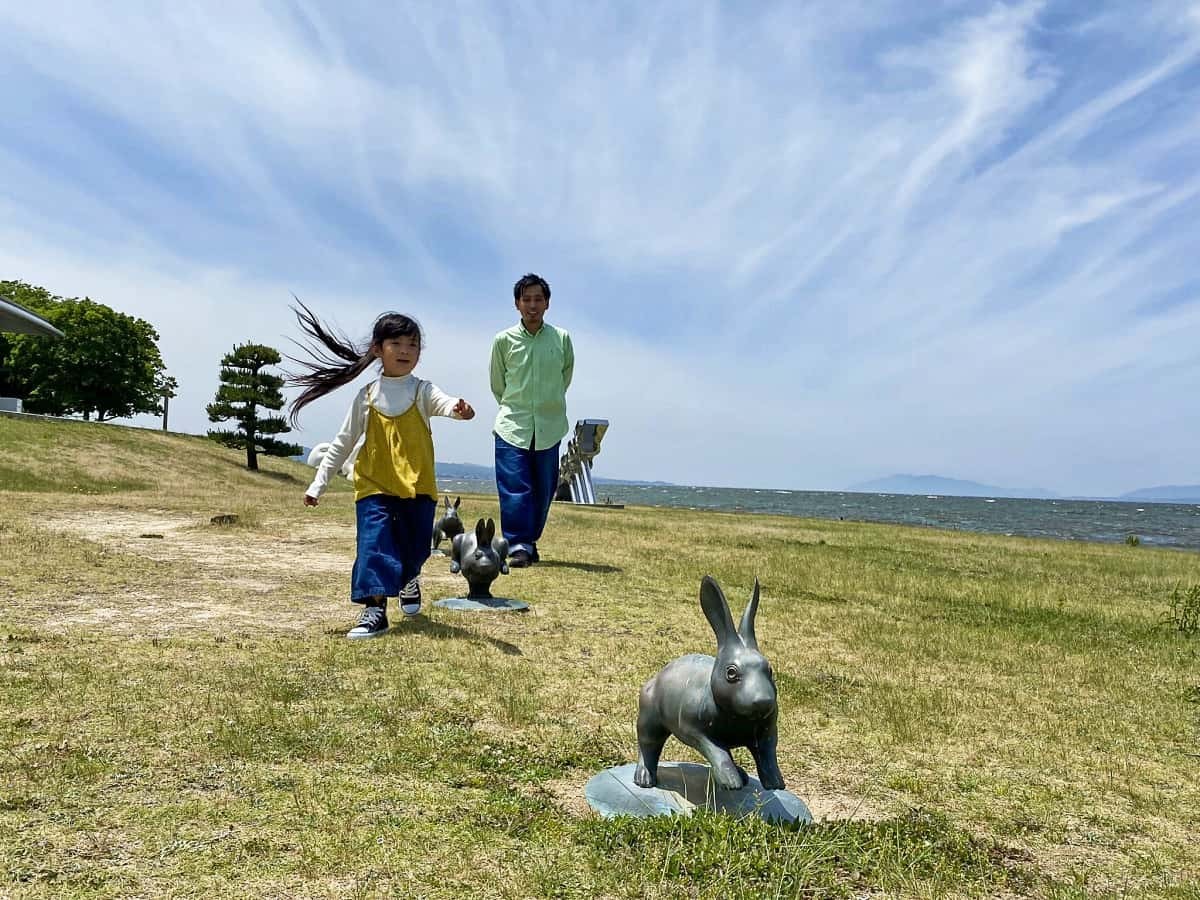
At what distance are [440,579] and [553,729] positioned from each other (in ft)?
13.3

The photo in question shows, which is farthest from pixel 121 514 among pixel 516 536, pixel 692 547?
pixel 692 547

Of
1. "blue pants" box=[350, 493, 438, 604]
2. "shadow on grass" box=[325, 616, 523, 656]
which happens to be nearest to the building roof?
"blue pants" box=[350, 493, 438, 604]

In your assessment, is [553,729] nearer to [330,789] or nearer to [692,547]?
[330,789]

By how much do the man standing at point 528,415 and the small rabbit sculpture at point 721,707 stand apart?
490 cm

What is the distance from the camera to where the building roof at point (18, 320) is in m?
17.4

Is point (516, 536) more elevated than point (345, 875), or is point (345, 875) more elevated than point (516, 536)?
point (516, 536)

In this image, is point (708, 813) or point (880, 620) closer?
point (708, 813)

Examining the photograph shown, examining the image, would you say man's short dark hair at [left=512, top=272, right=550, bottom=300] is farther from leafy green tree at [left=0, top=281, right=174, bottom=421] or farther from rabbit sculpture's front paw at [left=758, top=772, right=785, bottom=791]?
leafy green tree at [left=0, top=281, right=174, bottom=421]

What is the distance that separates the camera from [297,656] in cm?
406

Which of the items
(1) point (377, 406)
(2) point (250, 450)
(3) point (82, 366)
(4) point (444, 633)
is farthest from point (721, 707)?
(3) point (82, 366)

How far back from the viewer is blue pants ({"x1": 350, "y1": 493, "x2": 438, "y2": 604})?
477cm

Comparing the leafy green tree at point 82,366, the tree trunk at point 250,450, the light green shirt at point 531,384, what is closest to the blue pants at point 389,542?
the light green shirt at point 531,384

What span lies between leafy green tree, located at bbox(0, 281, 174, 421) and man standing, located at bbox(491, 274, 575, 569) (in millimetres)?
33661

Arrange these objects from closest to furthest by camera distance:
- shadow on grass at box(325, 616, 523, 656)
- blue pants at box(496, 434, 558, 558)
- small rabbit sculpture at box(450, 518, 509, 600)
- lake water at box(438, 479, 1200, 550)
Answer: shadow on grass at box(325, 616, 523, 656), small rabbit sculpture at box(450, 518, 509, 600), blue pants at box(496, 434, 558, 558), lake water at box(438, 479, 1200, 550)
